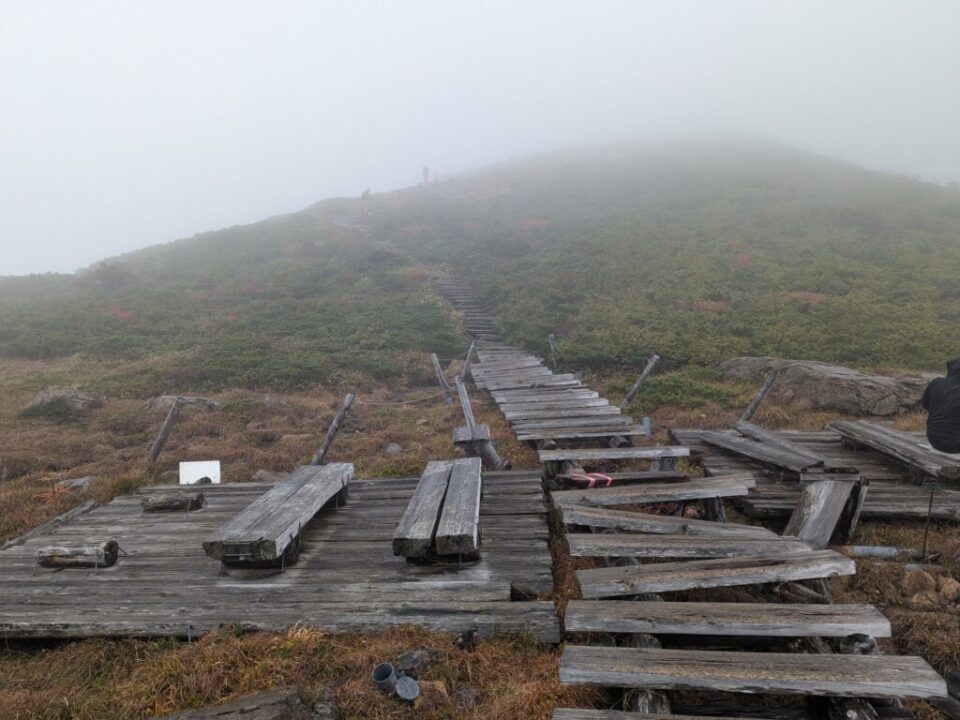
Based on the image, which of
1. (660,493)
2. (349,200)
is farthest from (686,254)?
(349,200)

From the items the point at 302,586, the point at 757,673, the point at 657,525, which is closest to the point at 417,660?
the point at 302,586

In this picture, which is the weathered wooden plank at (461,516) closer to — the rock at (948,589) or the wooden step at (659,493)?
the wooden step at (659,493)

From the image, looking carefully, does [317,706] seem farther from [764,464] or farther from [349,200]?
[349,200]

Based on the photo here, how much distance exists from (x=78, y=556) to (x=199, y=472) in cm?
326

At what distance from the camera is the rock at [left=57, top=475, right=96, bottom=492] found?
8336mm

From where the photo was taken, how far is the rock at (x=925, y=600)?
4.69 m

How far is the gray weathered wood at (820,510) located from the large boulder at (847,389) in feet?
20.5

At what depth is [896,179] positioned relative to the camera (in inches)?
1554

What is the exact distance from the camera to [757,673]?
10.1 feet

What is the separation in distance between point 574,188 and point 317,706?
47.2m

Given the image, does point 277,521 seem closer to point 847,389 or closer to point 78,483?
point 78,483

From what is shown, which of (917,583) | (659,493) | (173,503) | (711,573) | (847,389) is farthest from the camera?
(847,389)

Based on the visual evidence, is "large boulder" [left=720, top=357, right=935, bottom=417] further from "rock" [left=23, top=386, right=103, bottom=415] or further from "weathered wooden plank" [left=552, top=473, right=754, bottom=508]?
"rock" [left=23, top=386, right=103, bottom=415]

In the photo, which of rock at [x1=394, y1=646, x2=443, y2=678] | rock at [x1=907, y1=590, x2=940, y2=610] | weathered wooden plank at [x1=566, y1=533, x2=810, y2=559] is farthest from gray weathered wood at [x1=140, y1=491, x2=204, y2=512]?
rock at [x1=907, y1=590, x2=940, y2=610]
